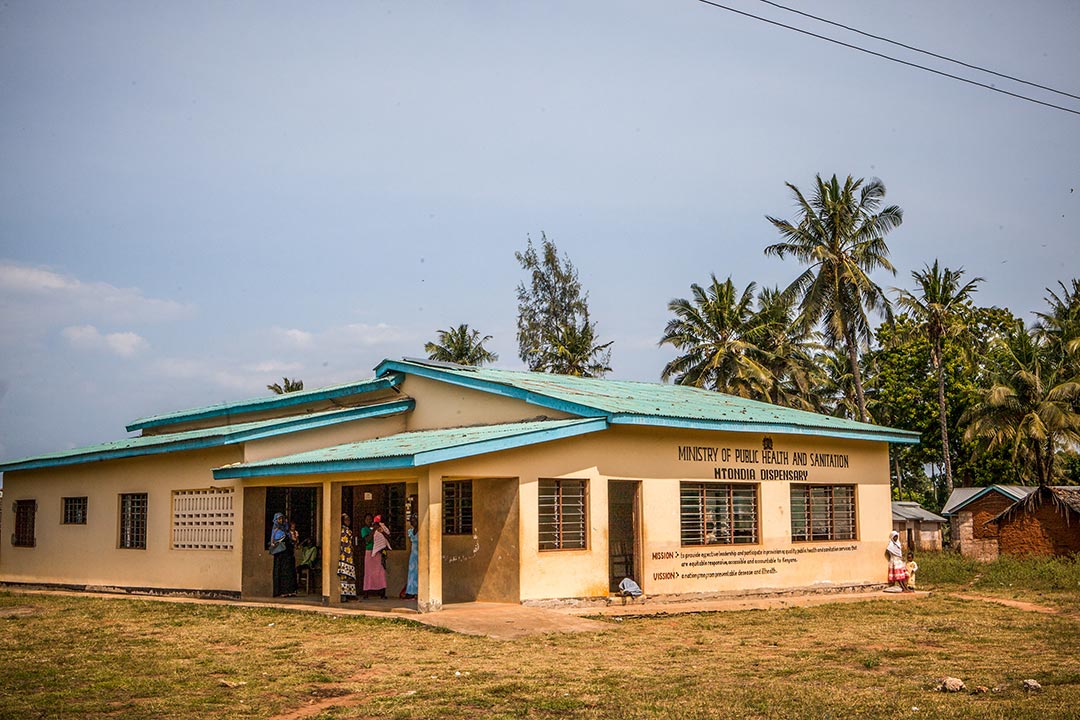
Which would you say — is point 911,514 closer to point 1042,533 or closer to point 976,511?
point 976,511

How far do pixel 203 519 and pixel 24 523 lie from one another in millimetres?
7544

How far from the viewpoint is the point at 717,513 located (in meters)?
20.3

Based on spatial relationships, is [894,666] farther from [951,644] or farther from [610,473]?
[610,473]

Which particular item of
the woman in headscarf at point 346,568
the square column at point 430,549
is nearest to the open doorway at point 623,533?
the square column at point 430,549

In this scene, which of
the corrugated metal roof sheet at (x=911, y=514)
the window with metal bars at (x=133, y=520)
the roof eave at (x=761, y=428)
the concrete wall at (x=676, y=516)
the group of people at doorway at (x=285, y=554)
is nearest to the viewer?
the concrete wall at (x=676, y=516)

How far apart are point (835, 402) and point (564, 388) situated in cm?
3779

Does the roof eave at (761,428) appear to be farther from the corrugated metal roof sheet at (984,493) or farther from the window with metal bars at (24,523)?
the corrugated metal roof sheet at (984,493)

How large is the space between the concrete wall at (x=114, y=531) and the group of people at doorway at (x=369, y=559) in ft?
7.08

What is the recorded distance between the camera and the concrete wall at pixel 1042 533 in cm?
3334

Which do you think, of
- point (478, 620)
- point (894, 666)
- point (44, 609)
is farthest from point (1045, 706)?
point (44, 609)

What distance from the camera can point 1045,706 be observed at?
8812 mm

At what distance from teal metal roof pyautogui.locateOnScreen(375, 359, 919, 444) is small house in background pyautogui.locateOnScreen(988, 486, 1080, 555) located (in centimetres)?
1218

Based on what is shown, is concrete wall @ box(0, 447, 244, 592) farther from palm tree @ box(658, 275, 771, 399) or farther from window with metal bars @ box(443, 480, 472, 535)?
palm tree @ box(658, 275, 771, 399)

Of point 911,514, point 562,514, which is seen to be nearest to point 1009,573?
point 562,514
